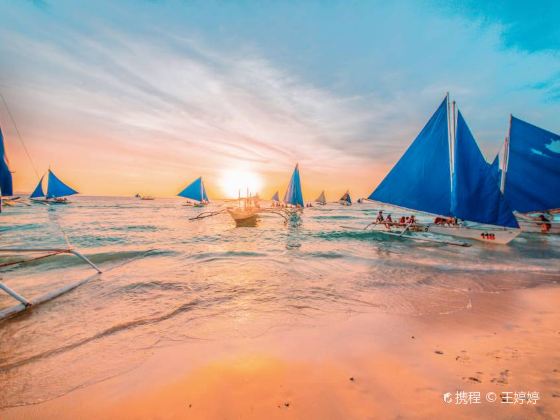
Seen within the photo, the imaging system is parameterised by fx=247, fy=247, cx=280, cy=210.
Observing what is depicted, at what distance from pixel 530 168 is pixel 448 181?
391 inches

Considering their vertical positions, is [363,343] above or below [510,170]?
below

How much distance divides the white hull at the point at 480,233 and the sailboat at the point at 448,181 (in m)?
0.06

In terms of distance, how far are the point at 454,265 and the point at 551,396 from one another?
11.6m

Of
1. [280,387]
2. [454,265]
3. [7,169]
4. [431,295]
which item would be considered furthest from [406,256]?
[7,169]

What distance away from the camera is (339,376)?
13.2 ft

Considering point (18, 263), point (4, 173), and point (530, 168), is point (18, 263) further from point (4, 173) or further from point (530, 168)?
point (530, 168)

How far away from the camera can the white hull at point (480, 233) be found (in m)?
17.6

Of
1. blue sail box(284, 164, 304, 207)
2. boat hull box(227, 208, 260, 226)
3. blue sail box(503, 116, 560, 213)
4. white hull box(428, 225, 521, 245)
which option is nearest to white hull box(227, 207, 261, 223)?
boat hull box(227, 208, 260, 226)

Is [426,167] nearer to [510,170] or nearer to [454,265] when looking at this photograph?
[454,265]

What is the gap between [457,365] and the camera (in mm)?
4203

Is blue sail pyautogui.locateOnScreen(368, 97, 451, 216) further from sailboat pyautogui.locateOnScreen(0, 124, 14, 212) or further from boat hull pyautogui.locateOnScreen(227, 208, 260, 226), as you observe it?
sailboat pyautogui.locateOnScreen(0, 124, 14, 212)

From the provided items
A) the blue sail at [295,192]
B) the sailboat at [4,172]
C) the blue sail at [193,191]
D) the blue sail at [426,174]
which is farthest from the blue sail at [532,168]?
the blue sail at [193,191]

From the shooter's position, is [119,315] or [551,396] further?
[119,315]

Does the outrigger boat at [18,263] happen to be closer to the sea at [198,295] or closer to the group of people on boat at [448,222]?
the sea at [198,295]
